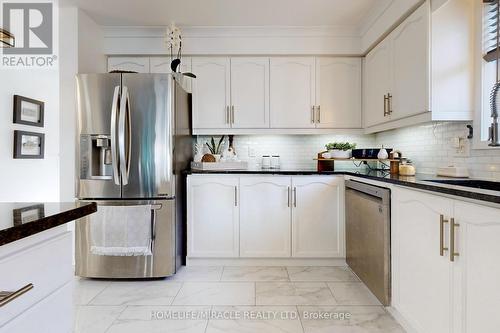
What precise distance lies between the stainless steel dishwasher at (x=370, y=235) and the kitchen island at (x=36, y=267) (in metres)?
1.78

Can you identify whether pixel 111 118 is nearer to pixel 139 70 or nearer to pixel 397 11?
pixel 139 70

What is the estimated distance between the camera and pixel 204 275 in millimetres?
2805

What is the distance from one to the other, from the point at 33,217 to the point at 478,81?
2488mm

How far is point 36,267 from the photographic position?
0.76m

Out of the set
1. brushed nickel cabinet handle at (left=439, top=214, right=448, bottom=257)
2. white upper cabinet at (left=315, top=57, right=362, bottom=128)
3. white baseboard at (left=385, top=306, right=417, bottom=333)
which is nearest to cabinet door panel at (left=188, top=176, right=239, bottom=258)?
white upper cabinet at (left=315, top=57, right=362, bottom=128)

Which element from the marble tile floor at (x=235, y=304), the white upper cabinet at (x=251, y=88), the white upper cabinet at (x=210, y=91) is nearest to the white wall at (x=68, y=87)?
the marble tile floor at (x=235, y=304)

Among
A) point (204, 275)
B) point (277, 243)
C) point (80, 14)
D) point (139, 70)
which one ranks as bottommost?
point (204, 275)

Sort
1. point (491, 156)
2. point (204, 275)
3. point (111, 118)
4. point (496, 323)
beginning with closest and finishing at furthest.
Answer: point (496, 323) < point (491, 156) < point (111, 118) < point (204, 275)

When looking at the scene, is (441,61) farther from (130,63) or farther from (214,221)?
(130,63)

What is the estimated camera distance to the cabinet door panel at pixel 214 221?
9.86ft

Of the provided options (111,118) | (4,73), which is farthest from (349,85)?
(4,73)

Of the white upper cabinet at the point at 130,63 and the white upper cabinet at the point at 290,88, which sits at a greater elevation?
the white upper cabinet at the point at 130,63

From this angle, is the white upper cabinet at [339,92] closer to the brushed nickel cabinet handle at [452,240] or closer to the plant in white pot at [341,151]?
the plant in white pot at [341,151]

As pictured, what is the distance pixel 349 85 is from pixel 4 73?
3.40 m
